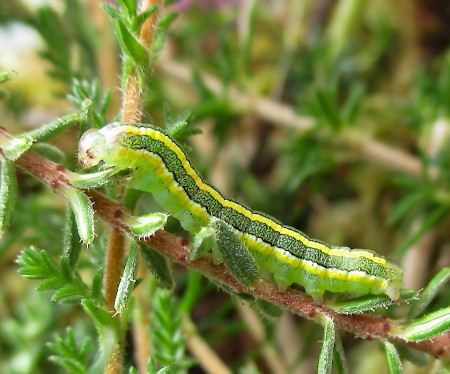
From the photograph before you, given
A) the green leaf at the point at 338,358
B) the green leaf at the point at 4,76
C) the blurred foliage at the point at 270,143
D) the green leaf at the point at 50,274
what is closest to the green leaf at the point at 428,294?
the blurred foliage at the point at 270,143

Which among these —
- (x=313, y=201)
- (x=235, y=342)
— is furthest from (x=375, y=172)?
(x=235, y=342)

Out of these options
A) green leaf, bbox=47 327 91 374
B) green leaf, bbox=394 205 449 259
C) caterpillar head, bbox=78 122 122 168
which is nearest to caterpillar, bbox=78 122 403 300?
caterpillar head, bbox=78 122 122 168

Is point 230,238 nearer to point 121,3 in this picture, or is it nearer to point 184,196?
point 184,196

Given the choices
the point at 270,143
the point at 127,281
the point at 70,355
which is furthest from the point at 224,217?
the point at 270,143

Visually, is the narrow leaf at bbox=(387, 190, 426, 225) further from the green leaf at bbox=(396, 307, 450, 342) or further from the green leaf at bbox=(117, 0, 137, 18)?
the green leaf at bbox=(117, 0, 137, 18)

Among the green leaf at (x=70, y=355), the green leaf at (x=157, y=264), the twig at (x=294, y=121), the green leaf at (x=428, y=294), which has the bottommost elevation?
the green leaf at (x=70, y=355)

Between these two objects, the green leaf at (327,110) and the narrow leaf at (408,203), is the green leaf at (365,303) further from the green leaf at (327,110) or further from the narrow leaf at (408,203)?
the green leaf at (327,110)

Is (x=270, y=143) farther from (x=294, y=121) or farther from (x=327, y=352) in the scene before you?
(x=327, y=352)
